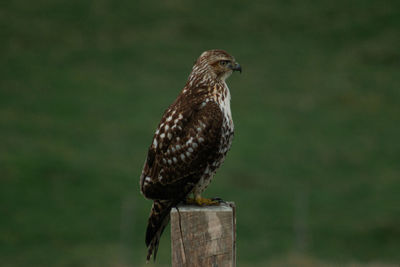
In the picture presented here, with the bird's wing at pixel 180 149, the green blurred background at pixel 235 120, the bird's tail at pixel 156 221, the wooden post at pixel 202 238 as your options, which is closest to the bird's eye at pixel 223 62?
the bird's wing at pixel 180 149

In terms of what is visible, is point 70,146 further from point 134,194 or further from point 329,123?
point 329,123

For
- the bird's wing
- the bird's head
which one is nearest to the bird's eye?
the bird's head

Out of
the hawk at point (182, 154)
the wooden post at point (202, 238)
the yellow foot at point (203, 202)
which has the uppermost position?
the hawk at point (182, 154)

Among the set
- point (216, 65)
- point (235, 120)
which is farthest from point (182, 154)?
point (235, 120)

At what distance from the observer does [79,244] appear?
22688mm

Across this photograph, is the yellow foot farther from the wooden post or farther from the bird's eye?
the wooden post

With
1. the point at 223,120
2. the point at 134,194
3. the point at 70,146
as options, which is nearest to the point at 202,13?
the point at 70,146

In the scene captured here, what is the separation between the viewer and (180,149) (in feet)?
21.6

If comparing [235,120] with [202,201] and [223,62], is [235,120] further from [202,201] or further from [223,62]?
[202,201]

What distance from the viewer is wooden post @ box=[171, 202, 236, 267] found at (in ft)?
16.6

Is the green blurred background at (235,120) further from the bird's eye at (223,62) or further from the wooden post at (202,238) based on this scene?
the wooden post at (202,238)

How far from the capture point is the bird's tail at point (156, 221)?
6605 mm

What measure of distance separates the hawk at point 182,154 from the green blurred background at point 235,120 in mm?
11137

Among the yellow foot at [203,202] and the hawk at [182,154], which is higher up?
the hawk at [182,154]
